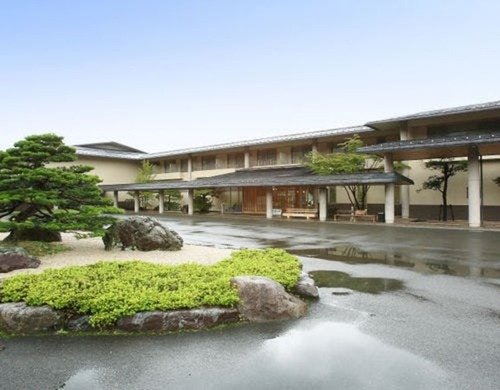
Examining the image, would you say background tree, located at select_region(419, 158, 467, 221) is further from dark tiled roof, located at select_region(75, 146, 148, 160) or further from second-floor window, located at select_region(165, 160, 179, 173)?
dark tiled roof, located at select_region(75, 146, 148, 160)

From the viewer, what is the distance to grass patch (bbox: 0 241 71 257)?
11.7 metres

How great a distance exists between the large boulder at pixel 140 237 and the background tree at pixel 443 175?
19.8 meters

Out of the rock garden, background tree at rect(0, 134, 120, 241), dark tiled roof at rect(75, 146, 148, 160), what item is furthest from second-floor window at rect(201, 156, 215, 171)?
the rock garden

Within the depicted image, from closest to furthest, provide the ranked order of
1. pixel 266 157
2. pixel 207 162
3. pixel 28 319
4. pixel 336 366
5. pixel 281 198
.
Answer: pixel 336 366 → pixel 28 319 → pixel 281 198 → pixel 266 157 → pixel 207 162

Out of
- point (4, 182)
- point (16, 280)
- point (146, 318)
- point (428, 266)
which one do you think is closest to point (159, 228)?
point (4, 182)

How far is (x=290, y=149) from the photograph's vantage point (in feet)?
117

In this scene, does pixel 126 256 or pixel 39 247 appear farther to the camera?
pixel 39 247

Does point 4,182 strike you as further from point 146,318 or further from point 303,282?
point 303,282

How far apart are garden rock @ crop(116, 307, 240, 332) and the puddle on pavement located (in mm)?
6263

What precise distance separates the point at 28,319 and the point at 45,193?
7.22 meters

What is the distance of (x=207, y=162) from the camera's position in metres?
42.1

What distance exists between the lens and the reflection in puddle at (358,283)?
26.4 feet

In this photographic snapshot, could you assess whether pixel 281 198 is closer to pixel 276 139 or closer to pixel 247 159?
pixel 276 139

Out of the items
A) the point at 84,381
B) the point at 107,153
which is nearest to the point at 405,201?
the point at 84,381
